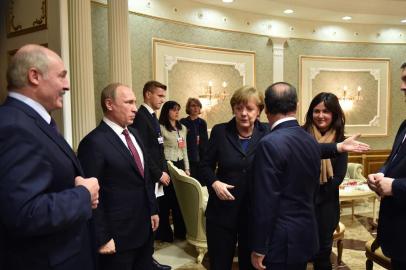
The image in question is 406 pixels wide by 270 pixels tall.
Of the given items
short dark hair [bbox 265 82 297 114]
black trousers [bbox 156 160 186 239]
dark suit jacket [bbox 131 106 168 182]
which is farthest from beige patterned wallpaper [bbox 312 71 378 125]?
short dark hair [bbox 265 82 297 114]

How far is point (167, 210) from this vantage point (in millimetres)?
4539

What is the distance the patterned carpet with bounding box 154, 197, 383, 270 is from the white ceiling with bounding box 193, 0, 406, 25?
3.76 meters

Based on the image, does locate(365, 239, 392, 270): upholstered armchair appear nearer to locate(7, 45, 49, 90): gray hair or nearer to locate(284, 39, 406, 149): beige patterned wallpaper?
locate(7, 45, 49, 90): gray hair

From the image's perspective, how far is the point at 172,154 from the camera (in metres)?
4.69

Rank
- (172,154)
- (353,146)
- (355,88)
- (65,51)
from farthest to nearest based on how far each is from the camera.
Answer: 1. (355,88)
2. (172,154)
3. (65,51)
4. (353,146)

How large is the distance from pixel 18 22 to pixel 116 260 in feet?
9.65

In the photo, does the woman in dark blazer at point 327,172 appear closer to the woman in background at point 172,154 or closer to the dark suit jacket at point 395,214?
the dark suit jacket at point 395,214

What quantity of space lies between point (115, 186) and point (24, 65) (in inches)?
36.6

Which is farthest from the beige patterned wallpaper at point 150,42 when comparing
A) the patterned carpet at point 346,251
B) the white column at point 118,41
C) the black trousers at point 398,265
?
the black trousers at point 398,265

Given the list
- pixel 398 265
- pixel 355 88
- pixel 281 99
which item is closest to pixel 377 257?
pixel 398 265

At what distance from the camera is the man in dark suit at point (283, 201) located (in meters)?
1.75

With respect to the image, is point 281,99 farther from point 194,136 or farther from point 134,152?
point 194,136

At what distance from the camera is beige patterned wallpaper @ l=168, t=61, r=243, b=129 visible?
6188 millimetres

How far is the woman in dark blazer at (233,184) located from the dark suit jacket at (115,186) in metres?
0.45
